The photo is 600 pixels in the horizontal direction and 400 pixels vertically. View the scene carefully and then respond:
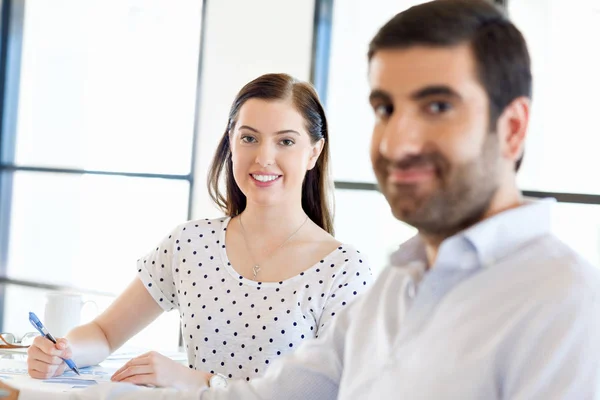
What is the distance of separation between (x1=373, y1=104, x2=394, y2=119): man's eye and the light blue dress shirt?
0.18 m

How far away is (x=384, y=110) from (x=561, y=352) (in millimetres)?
361

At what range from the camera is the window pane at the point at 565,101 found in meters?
2.97

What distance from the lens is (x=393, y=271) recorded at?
1.17 m

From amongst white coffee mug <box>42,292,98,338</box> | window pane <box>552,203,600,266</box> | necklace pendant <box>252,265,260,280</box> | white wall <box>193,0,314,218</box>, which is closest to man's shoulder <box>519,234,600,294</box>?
necklace pendant <box>252,265,260,280</box>

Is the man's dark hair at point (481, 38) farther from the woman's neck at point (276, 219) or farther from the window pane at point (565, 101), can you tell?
the window pane at point (565, 101)

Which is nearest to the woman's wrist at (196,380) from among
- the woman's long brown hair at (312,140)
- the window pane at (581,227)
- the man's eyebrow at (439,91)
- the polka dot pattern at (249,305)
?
the polka dot pattern at (249,305)

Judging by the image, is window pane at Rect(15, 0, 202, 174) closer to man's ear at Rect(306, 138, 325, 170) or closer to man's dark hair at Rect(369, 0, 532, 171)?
man's ear at Rect(306, 138, 325, 170)

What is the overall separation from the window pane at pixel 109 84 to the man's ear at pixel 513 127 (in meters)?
3.21

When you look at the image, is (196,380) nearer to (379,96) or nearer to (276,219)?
(276,219)

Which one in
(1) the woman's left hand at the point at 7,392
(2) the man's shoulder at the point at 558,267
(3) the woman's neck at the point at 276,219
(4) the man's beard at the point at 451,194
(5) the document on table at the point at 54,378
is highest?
(4) the man's beard at the point at 451,194

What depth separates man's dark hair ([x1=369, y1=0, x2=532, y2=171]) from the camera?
99cm

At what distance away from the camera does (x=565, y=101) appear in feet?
9.89

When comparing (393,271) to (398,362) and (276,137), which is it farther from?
(276,137)

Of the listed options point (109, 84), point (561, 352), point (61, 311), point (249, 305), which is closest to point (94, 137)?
point (109, 84)
